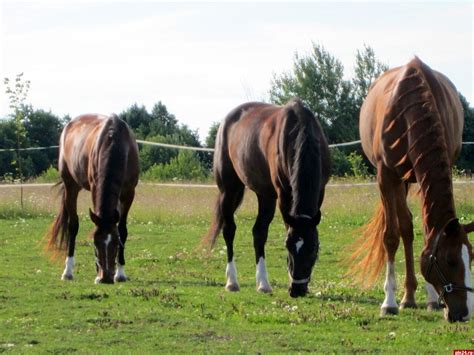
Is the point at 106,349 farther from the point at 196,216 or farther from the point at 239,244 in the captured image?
the point at 196,216

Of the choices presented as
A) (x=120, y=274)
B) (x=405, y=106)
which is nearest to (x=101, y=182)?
(x=120, y=274)

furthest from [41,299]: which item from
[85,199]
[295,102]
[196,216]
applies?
[85,199]

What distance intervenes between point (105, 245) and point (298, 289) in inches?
113

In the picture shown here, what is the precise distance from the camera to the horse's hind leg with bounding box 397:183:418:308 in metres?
9.73

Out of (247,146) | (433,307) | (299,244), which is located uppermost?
(247,146)

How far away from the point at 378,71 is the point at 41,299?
52569mm

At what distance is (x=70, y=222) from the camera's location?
46.0 ft

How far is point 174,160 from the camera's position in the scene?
40875 mm

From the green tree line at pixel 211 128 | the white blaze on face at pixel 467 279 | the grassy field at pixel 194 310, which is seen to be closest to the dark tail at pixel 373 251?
the grassy field at pixel 194 310

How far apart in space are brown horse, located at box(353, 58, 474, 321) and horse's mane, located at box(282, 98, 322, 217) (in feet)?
1.91

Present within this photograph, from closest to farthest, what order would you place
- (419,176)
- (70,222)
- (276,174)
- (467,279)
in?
(467,279) → (419,176) → (276,174) → (70,222)

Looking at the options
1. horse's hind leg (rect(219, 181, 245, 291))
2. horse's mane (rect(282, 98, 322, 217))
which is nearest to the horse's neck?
Result: horse's mane (rect(282, 98, 322, 217))

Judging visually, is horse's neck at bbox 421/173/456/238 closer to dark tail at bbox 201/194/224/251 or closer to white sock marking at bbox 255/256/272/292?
white sock marking at bbox 255/256/272/292

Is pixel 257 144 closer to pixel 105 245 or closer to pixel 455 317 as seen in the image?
pixel 105 245
